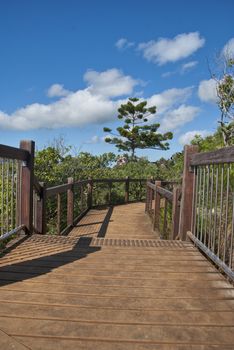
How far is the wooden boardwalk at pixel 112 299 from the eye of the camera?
1648 mm

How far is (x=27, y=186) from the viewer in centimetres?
396

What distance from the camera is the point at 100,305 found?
2051mm

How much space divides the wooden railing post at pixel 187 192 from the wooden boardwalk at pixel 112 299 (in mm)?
422

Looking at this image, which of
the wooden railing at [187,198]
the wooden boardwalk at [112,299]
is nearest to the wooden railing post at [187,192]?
the wooden railing at [187,198]

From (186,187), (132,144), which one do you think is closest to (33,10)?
(186,187)

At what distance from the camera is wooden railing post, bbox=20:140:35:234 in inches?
154

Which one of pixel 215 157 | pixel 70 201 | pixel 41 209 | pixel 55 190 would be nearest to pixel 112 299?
pixel 215 157

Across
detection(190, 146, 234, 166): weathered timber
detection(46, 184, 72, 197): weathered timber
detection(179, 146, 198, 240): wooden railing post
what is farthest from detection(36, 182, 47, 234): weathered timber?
detection(190, 146, 234, 166): weathered timber

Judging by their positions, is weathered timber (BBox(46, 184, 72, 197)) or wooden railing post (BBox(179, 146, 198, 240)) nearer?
wooden railing post (BBox(179, 146, 198, 240))

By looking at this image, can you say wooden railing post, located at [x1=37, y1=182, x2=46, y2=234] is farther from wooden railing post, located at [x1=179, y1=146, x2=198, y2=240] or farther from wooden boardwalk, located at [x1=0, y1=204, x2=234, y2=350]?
wooden railing post, located at [x1=179, y1=146, x2=198, y2=240]

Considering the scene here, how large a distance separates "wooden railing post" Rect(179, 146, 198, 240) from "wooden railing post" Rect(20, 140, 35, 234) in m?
2.02

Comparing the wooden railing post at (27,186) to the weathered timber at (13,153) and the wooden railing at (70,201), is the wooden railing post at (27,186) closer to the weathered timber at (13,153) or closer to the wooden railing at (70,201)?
the weathered timber at (13,153)

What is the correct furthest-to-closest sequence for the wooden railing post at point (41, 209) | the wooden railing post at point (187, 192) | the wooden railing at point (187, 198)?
the wooden railing post at point (41, 209)
the wooden railing post at point (187, 192)
the wooden railing at point (187, 198)

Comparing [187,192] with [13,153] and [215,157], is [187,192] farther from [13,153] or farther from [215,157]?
[13,153]
